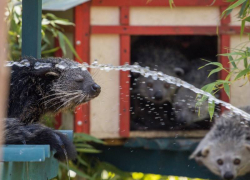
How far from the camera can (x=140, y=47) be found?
22.9 feet

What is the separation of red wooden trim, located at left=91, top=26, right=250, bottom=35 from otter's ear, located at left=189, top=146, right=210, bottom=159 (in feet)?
4.41

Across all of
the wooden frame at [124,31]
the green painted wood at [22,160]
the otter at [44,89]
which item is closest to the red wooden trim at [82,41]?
the wooden frame at [124,31]

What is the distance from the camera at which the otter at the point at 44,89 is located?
2.68 m

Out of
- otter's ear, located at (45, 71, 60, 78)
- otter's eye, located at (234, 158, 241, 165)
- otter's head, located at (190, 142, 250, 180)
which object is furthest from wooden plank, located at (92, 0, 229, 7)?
otter's ear, located at (45, 71, 60, 78)

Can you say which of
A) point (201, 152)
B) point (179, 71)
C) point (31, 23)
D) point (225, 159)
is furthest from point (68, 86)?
point (179, 71)

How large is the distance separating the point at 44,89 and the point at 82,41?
215cm

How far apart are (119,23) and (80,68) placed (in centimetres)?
201

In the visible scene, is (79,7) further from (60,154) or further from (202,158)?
(60,154)

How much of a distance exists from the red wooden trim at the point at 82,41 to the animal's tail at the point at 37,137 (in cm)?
266

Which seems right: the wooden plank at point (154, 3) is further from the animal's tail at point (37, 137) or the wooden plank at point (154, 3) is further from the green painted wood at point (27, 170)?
the animal's tail at point (37, 137)

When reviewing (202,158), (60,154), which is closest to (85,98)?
(60,154)

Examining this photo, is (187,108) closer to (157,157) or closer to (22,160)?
(157,157)

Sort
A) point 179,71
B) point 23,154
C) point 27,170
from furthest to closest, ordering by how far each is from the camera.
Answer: point 179,71, point 27,170, point 23,154

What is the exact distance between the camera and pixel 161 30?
511 cm
